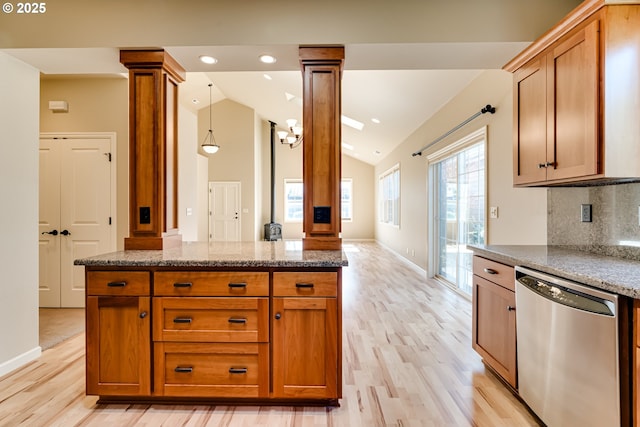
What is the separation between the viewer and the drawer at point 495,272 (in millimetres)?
2115

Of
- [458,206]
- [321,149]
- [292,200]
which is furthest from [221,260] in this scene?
[292,200]

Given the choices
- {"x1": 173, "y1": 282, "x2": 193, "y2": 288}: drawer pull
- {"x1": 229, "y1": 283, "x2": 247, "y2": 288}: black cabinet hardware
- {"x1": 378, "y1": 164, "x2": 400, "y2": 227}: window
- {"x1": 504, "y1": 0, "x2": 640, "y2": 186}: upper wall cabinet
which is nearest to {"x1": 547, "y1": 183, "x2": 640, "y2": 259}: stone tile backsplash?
{"x1": 504, "y1": 0, "x2": 640, "y2": 186}: upper wall cabinet

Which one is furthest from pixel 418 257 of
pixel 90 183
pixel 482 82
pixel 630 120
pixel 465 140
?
pixel 90 183

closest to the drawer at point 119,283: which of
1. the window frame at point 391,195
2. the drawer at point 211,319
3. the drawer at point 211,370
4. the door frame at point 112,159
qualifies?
the drawer at point 211,319

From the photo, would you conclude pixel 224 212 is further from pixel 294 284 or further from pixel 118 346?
pixel 294 284

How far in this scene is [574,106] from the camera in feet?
6.43

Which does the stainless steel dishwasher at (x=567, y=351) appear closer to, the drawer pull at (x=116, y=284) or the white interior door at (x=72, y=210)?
the drawer pull at (x=116, y=284)

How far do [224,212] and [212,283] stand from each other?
814 centimetres

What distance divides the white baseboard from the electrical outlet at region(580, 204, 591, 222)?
4.18m

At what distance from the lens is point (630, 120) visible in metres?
1.78

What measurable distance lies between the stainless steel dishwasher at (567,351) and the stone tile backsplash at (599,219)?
697mm

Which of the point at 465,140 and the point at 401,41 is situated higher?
the point at 401,41

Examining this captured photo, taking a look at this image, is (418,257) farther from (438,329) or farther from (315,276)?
(315,276)

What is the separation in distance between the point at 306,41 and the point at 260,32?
1.06 ft
